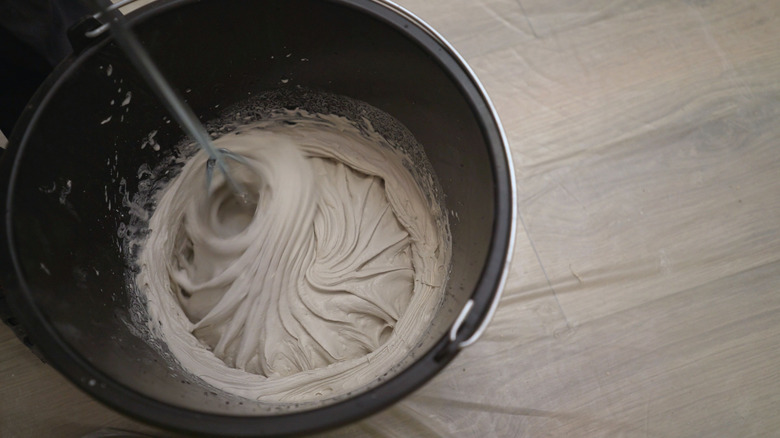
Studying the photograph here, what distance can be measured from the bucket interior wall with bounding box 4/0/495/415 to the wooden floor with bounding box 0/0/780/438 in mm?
277

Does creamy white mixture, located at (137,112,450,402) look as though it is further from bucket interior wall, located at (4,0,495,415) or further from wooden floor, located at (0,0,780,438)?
wooden floor, located at (0,0,780,438)

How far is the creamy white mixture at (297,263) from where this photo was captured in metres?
0.82

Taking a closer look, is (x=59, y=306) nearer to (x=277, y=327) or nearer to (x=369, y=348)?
(x=277, y=327)

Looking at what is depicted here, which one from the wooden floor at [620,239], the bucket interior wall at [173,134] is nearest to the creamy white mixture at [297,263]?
the bucket interior wall at [173,134]

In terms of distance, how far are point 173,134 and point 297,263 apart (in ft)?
1.07

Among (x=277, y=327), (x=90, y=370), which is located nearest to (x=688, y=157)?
(x=277, y=327)

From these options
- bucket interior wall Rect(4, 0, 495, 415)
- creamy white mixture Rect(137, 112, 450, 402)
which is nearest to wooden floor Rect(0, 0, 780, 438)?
creamy white mixture Rect(137, 112, 450, 402)

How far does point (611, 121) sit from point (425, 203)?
49cm

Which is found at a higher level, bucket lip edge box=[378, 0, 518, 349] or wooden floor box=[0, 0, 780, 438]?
bucket lip edge box=[378, 0, 518, 349]

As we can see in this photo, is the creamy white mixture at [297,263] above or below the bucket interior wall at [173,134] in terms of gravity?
below

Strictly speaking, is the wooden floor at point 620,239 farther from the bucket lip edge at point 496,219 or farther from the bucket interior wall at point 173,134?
the bucket lip edge at point 496,219

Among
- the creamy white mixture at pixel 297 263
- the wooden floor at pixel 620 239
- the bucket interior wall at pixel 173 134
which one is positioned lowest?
the wooden floor at pixel 620 239

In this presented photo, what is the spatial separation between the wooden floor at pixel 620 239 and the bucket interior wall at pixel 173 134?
0.28 metres

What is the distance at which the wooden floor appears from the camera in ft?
2.98
